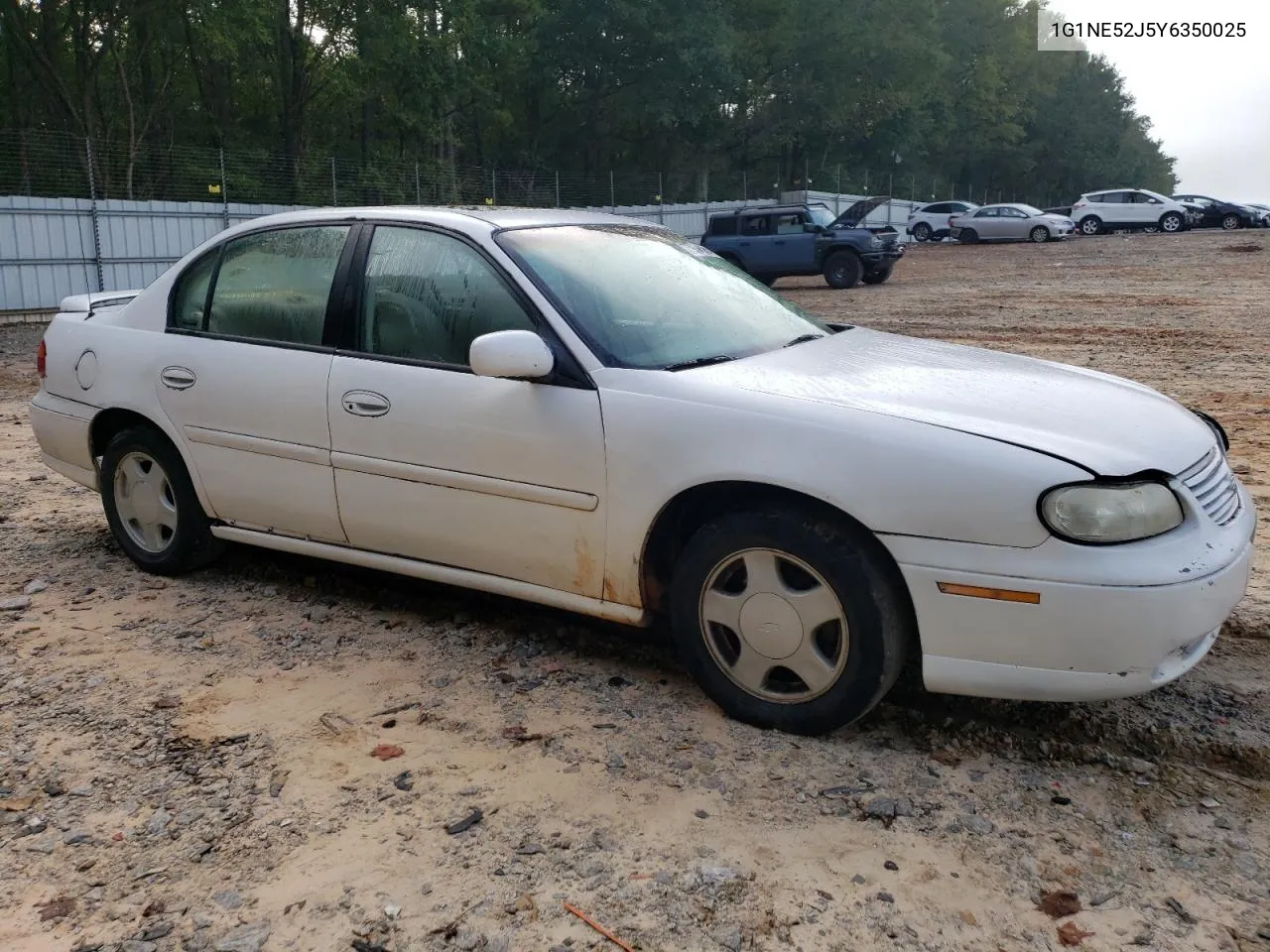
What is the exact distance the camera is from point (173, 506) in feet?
15.8

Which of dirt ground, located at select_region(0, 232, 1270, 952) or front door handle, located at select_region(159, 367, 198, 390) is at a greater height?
front door handle, located at select_region(159, 367, 198, 390)

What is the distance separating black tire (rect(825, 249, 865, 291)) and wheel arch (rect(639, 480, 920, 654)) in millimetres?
19083

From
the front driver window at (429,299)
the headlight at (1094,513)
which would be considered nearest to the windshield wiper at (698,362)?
the front driver window at (429,299)

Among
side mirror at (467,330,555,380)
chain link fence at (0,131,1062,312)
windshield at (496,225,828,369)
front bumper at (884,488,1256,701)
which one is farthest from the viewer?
chain link fence at (0,131,1062,312)

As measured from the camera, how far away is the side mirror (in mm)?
3512

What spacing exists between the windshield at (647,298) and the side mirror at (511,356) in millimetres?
207

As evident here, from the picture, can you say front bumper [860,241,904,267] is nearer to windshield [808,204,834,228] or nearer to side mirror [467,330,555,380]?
windshield [808,204,834,228]

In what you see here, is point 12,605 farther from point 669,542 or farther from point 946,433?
point 946,433

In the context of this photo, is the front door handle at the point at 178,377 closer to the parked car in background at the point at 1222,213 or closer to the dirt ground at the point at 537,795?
the dirt ground at the point at 537,795

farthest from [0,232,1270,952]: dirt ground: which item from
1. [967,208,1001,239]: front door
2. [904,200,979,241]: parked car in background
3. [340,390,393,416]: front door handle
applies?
[904,200,979,241]: parked car in background

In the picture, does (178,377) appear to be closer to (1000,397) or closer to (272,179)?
(1000,397)

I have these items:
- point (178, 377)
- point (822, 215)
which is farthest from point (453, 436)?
point (822, 215)

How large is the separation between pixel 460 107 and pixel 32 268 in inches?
840

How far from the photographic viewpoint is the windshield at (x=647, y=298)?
3754 mm
